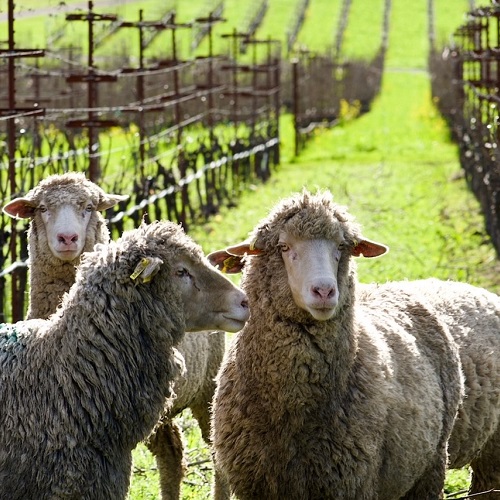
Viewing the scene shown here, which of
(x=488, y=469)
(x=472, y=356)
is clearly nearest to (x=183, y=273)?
(x=472, y=356)

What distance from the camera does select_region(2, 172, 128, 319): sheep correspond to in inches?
230

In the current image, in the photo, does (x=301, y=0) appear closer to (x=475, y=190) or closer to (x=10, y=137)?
(x=475, y=190)

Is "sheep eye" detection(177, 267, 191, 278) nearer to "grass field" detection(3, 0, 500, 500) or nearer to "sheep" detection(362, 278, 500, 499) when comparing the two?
"grass field" detection(3, 0, 500, 500)

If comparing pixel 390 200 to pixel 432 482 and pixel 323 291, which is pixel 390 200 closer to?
pixel 432 482

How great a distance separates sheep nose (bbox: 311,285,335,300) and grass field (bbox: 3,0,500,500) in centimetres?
81

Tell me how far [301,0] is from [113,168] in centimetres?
5150

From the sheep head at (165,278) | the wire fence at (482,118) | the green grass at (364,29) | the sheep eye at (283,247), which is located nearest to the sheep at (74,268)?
the sheep eye at (283,247)

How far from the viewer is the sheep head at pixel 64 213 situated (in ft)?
19.2

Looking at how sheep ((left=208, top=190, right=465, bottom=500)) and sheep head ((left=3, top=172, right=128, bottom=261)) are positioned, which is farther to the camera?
sheep head ((left=3, top=172, right=128, bottom=261))

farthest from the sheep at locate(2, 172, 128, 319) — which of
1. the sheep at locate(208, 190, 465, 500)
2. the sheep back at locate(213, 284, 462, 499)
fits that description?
the sheep back at locate(213, 284, 462, 499)

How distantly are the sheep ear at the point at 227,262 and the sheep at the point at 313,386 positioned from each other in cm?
1

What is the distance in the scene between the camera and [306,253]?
181 inches

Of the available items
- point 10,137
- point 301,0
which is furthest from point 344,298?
point 301,0

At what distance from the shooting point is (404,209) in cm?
1658
